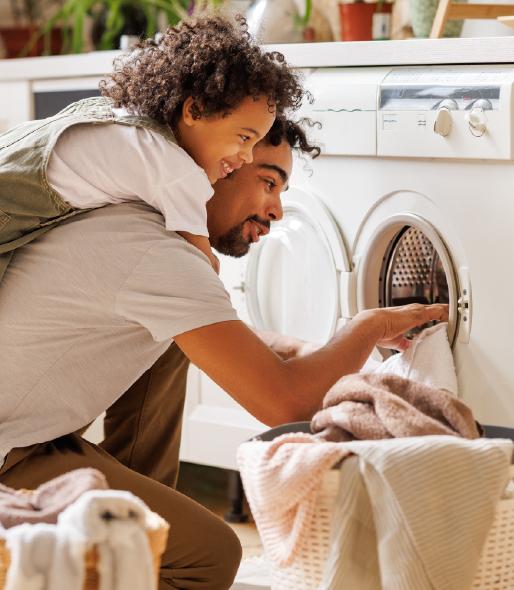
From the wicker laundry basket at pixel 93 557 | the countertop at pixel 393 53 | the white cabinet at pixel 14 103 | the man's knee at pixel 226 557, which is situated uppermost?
the countertop at pixel 393 53

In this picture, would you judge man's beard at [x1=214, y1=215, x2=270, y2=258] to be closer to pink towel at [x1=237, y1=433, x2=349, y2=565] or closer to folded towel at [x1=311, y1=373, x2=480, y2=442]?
folded towel at [x1=311, y1=373, x2=480, y2=442]

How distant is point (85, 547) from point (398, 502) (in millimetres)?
355

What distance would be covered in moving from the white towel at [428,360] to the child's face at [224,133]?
16.9 inches

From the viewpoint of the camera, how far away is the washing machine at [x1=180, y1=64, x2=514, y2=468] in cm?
188

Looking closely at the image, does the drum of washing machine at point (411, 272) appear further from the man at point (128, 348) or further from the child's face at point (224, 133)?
the child's face at point (224, 133)

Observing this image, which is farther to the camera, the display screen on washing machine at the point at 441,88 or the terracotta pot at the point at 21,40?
the terracotta pot at the point at 21,40

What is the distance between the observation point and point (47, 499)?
4.36 ft

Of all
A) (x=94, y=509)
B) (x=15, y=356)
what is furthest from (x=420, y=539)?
(x=15, y=356)

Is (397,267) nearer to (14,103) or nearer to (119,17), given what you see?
(14,103)

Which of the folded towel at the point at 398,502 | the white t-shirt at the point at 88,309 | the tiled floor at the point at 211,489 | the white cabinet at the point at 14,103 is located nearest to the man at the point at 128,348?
the white t-shirt at the point at 88,309

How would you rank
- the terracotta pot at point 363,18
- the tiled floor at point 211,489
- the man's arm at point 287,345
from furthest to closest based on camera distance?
the terracotta pot at point 363,18
the tiled floor at point 211,489
the man's arm at point 287,345

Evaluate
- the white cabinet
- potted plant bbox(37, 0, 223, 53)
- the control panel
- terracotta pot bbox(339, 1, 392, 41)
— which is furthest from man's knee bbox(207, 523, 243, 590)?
potted plant bbox(37, 0, 223, 53)

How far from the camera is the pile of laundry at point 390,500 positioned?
1.28 m

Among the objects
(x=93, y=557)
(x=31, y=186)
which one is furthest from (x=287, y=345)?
(x=93, y=557)
